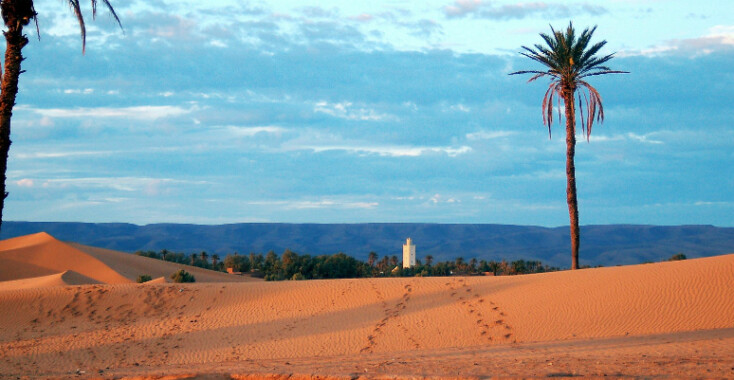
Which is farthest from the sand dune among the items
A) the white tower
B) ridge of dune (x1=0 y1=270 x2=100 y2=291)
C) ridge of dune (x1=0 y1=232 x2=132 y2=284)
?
the white tower

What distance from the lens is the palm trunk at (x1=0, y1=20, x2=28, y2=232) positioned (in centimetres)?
1608

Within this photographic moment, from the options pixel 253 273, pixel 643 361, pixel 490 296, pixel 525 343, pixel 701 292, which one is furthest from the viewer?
pixel 253 273

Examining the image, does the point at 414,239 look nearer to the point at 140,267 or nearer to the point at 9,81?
the point at 140,267

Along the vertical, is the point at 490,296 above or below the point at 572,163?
below

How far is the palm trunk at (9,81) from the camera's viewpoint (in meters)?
16.1

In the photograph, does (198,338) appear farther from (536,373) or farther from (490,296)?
(536,373)

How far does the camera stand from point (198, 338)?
72.7 ft

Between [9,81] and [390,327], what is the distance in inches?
499

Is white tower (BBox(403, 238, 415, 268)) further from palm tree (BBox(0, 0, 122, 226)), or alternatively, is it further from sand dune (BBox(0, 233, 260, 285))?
palm tree (BBox(0, 0, 122, 226))

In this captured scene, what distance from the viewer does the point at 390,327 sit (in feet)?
72.1

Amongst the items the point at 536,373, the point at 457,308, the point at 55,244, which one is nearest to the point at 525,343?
the point at 457,308

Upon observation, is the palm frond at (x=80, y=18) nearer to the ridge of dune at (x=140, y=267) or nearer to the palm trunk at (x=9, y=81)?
the palm trunk at (x=9, y=81)

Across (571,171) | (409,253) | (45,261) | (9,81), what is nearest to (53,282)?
(45,261)

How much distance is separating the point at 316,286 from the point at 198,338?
672cm
